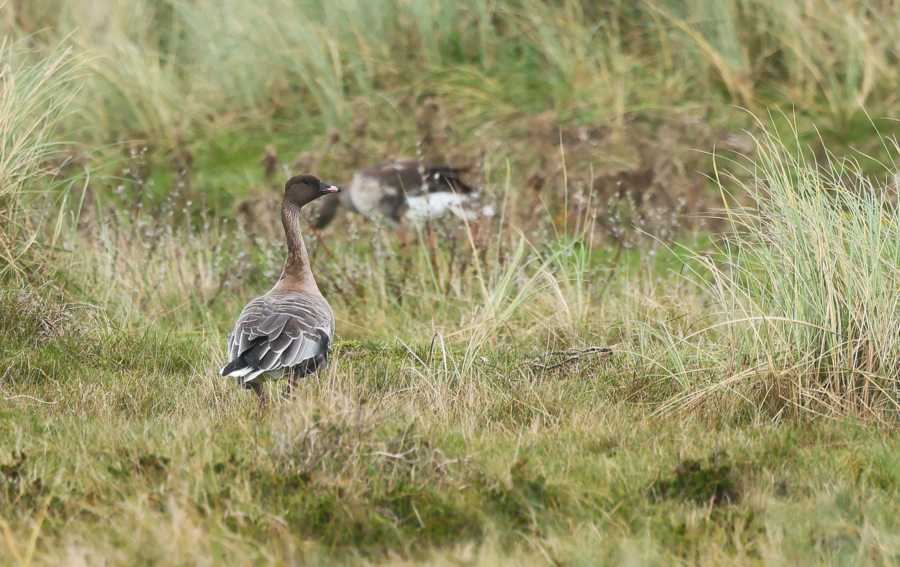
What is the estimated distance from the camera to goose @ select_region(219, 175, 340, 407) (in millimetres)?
4742

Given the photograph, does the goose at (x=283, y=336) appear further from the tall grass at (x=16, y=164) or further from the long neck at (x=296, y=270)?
the tall grass at (x=16, y=164)

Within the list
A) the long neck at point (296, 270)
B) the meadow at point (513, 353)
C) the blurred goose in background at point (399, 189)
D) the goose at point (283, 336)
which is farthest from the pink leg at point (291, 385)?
the blurred goose in background at point (399, 189)

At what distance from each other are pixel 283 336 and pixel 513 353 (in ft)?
4.87

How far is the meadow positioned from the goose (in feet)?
0.70

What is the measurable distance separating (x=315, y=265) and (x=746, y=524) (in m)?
5.05

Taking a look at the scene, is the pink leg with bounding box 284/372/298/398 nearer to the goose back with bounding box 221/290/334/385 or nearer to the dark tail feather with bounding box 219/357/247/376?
the goose back with bounding box 221/290/334/385

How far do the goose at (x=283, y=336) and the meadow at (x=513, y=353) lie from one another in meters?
0.21

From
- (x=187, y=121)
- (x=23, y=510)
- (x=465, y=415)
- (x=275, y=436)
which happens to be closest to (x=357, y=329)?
(x=465, y=415)

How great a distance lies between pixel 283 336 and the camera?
489 centimetres

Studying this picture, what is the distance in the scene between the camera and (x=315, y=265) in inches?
308

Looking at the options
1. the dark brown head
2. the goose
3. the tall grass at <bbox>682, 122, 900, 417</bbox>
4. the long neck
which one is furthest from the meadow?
the dark brown head

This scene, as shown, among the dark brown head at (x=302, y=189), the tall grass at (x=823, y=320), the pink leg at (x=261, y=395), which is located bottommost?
the pink leg at (x=261, y=395)

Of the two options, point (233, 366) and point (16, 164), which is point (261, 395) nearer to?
point (233, 366)

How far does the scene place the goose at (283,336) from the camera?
187 inches
